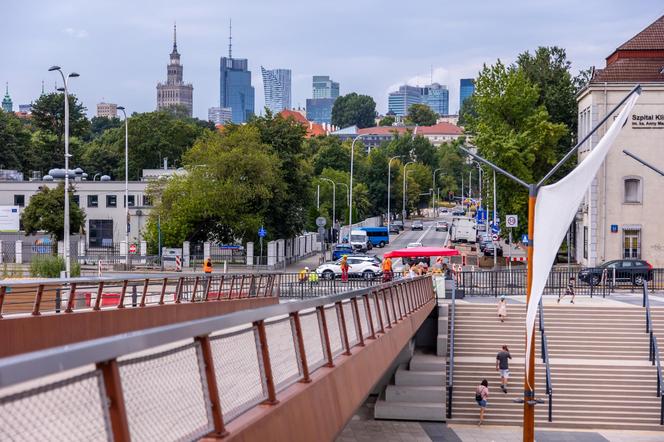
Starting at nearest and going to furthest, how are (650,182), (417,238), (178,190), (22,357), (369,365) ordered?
(22,357) → (369,365) → (650,182) → (178,190) → (417,238)

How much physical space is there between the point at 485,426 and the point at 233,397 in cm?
2501

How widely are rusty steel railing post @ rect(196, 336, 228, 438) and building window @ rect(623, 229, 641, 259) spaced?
56.0 metres

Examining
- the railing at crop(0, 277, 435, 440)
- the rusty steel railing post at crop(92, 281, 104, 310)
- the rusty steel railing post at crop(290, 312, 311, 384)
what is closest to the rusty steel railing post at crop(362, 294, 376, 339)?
the railing at crop(0, 277, 435, 440)

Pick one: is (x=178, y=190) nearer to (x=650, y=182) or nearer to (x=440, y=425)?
(x=650, y=182)

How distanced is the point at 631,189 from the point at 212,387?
186 feet

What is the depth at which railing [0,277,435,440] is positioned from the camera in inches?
163

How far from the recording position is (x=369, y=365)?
48.8 ft

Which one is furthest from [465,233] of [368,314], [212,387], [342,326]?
[212,387]

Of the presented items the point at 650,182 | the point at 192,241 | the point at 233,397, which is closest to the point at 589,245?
the point at 650,182

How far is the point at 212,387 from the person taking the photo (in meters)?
6.46

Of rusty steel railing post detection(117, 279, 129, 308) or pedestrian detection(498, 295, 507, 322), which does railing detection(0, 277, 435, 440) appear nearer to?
rusty steel railing post detection(117, 279, 129, 308)

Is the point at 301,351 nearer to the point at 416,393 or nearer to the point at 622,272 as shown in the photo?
the point at 416,393

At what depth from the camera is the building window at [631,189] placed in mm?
60062

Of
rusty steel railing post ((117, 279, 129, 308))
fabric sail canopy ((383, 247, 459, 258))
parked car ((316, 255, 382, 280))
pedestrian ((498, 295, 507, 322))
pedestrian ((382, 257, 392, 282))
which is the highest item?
rusty steel railing post ((117, 279, 129, 308))
